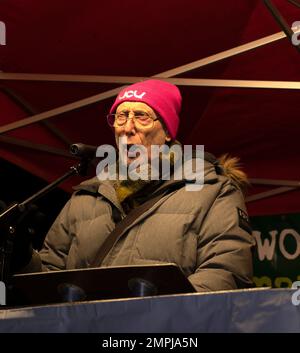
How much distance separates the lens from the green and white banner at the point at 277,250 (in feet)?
12.4

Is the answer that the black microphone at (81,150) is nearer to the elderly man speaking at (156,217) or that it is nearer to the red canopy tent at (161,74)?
the elderly man speaking at (156,217)

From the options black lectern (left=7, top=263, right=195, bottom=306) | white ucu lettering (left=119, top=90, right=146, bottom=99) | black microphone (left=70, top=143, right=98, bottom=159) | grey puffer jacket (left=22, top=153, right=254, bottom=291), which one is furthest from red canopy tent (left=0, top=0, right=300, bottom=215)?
black lectern (left=7, top=263, right=195, bottom=306)

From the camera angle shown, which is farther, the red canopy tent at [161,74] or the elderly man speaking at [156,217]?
the red canopy tent at [161,74]

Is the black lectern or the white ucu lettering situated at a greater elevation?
the white ucu lettering

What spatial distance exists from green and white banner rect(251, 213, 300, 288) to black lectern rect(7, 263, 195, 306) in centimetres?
247

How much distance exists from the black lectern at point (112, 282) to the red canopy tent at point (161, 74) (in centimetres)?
150

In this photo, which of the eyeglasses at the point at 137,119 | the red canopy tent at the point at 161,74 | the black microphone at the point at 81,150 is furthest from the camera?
the red canopy tent at the point at 161,74

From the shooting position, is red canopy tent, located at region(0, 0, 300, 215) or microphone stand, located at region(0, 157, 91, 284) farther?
red canopy tent, located at region(0, 0, 300, 215)

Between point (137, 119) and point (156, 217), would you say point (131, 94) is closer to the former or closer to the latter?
point (137, 119)

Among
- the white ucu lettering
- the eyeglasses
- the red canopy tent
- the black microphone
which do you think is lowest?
the black microphone

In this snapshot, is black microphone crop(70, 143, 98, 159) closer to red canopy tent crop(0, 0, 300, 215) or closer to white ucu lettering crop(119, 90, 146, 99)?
white ucu lettering crop(119, 90, 146, 99)

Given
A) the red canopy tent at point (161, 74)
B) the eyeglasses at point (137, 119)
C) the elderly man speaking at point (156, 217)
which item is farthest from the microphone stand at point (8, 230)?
the red canopy tent at point (161, 74)

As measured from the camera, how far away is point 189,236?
2.10 m

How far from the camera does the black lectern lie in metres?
1.37
